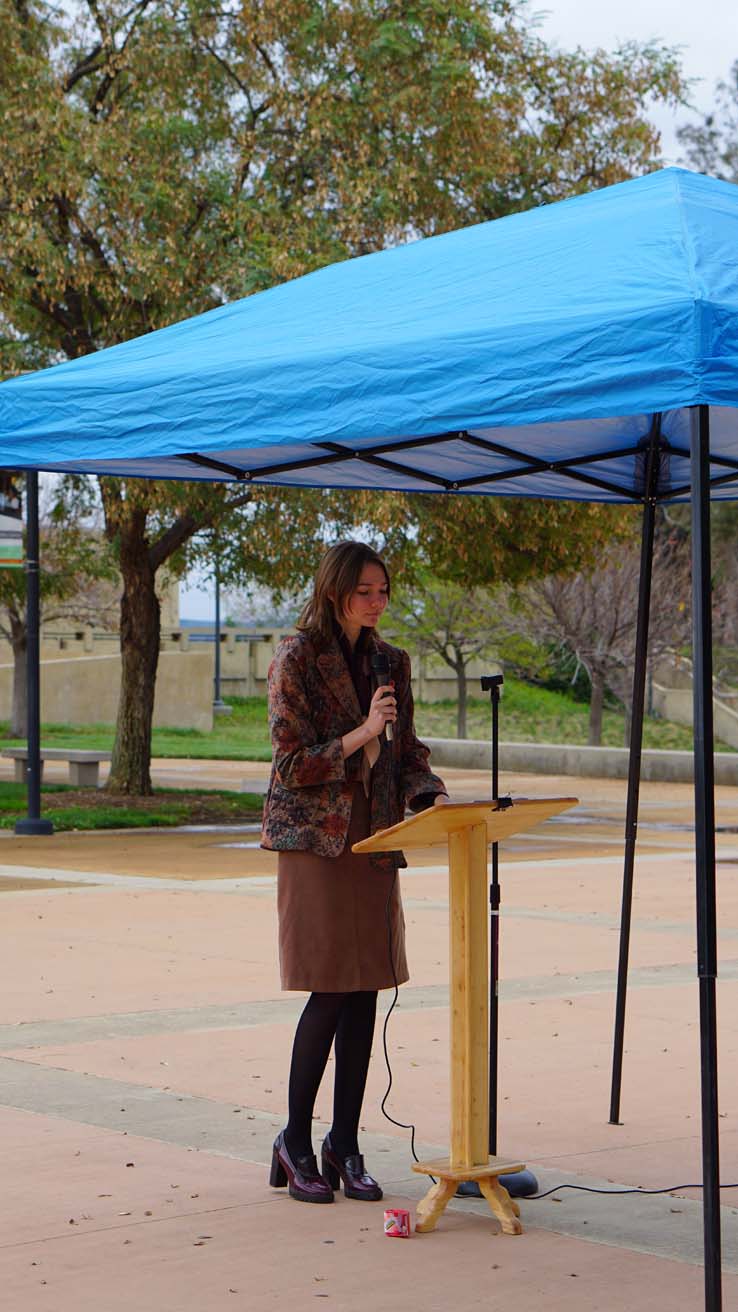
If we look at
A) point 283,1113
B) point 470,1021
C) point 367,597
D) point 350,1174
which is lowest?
point 283,1113

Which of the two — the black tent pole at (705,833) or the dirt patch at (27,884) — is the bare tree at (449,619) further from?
the black tent pole at (705,833)

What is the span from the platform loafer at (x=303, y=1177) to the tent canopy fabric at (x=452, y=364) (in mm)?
2233

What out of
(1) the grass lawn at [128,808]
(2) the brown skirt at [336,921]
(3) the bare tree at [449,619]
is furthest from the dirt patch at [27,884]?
(3) the bare tree at [449,619]

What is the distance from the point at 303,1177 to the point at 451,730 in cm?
4208

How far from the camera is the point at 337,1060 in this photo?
18.5 ft

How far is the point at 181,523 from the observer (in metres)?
21.9

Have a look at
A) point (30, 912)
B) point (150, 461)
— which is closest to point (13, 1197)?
point (150, 461)

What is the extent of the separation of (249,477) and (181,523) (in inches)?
609

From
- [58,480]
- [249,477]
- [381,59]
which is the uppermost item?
[381,59]

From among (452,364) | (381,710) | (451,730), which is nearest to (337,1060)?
(381,710)

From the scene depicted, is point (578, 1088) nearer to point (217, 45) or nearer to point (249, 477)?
point (249, 477)

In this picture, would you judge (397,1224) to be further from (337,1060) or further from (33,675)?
(33,675)

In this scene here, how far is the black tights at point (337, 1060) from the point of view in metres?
5.49

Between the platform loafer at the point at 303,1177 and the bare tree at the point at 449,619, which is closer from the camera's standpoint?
the platform loafer at the point at 303,1177
